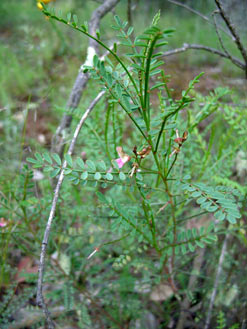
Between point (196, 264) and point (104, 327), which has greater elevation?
point (196, 264)

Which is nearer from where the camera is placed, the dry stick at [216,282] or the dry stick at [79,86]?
the dry stick at [216,282]

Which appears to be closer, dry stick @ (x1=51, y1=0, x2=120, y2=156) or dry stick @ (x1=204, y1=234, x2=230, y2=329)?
dry stick @ (x1=204, y1=234, x2=230, y2=329)

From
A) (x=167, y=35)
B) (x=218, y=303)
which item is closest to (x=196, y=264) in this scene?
(x=218, y=303)

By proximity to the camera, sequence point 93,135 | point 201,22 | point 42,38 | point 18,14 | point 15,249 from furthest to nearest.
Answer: point 18,14 < point 201,22 < point 42,38 < point 15,249 < point 93,135

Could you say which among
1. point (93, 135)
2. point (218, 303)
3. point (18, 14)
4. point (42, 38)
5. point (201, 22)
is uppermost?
point (18, 14)

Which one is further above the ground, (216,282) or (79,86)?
(79,86)

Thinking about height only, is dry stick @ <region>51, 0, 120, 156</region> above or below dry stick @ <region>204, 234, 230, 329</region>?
above

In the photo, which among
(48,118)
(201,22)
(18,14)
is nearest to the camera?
(48,118)

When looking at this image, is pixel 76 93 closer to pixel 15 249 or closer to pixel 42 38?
pixel 15 249

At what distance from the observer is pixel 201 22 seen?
3867 mm

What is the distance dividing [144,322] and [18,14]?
5362mm

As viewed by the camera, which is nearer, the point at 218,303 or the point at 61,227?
the point at 218,303

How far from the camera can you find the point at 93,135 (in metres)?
0.94

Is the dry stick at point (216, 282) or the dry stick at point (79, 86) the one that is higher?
the dry stick at point (79, 86)
